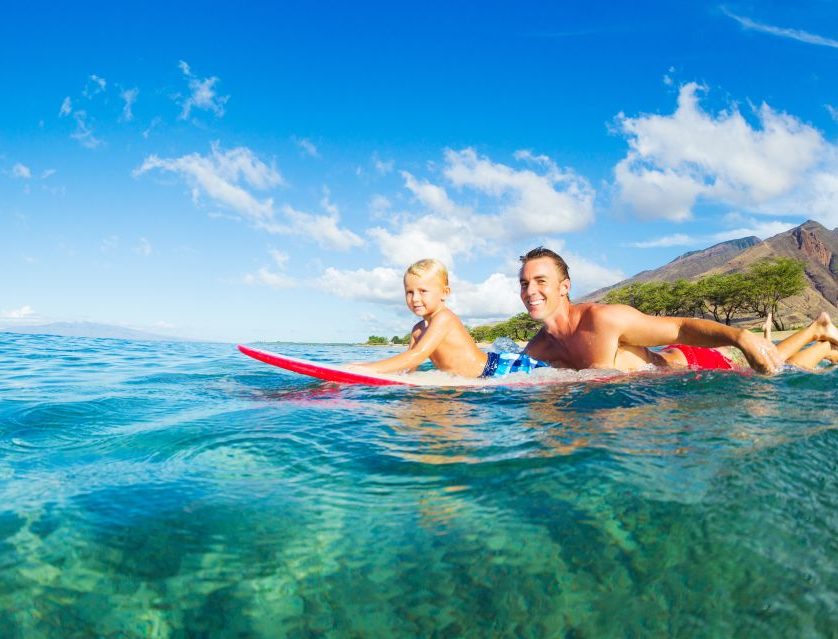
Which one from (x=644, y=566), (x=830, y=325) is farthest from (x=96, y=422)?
(x=830, y=325)

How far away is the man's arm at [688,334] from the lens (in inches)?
203

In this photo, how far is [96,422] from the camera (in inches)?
183

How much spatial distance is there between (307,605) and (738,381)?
5548 mm

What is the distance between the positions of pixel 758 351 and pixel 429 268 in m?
3.97

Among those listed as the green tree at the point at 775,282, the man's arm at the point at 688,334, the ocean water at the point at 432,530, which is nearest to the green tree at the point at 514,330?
the green tree at the point at 775,282

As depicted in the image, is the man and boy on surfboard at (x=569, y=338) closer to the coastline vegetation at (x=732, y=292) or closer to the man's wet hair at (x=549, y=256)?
the man's wet hair at (x=549, y=256)

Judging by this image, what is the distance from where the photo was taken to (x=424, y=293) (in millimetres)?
7059

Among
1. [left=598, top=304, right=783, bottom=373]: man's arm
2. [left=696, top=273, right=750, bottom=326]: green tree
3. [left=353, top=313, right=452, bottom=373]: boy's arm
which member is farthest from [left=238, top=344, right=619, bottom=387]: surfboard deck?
[left=696, top=273, right=750, bottom=326]: green tree

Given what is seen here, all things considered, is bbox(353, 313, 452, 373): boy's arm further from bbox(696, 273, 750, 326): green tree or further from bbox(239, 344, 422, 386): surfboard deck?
bbox(696, 273, 750, 326): green tree

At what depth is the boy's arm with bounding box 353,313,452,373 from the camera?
6824 millimetres

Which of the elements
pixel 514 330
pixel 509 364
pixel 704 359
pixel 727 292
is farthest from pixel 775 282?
pixel 509 364

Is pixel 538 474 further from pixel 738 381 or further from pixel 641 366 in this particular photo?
pixel 641 366

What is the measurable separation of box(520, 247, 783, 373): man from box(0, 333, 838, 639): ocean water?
1418 millimetres

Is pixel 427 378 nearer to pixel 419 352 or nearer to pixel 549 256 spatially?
pixel 419 352
